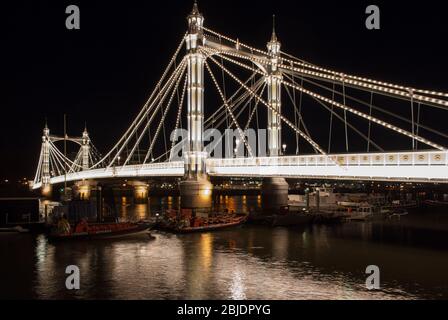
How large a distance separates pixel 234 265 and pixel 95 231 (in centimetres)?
1464

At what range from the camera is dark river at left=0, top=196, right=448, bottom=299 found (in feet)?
78.6

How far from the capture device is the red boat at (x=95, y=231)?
3903 cm

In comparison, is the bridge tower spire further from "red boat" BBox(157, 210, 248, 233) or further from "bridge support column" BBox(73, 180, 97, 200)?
"bridge support column" BBox(73, 180, 97, 200)

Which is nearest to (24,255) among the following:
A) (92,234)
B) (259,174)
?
(92,234)

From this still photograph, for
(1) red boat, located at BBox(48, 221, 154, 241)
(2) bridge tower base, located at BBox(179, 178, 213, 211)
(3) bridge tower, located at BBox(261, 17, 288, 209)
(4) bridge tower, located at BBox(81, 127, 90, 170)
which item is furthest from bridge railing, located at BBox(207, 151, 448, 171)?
(4) bridge tower, located at BBox(81, 127, 90, 170)

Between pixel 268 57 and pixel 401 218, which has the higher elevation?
pixel 268 57

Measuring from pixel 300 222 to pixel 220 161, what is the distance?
9.77 meters

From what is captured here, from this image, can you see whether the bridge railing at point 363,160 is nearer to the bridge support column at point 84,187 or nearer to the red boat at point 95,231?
the red boat at point 95,231

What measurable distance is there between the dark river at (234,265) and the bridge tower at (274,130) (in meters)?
11.5

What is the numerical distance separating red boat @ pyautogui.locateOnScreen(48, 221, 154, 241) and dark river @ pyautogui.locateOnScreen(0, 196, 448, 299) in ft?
2.59

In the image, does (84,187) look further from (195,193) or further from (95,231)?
(95,231)

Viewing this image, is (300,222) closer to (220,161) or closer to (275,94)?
(220,161)

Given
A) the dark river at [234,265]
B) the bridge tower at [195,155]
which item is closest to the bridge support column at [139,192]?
the bridge tower at [195,155]

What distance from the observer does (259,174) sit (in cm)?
4488
